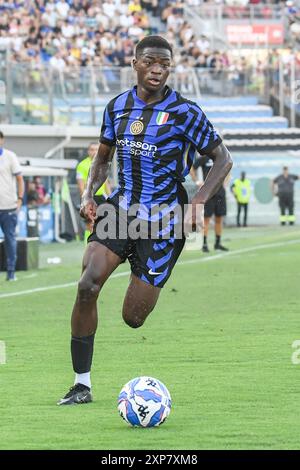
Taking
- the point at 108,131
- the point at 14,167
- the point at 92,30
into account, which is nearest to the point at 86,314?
the point at 108,131

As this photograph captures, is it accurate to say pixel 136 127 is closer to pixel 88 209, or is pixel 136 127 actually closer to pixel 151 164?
pixel 151 164

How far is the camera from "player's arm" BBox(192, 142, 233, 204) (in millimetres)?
9242

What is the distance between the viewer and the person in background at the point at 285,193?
134 feet

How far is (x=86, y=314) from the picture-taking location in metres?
9.00

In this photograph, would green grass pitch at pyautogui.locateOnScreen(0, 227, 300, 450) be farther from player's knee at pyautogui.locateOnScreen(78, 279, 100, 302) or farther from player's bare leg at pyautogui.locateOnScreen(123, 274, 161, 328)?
player's knee at pyautogui.locateOnScreen(78, 279, 100, 302)

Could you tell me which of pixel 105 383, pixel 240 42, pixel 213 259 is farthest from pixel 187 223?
pixel 240 42

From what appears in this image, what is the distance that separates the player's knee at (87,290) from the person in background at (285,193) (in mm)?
32090

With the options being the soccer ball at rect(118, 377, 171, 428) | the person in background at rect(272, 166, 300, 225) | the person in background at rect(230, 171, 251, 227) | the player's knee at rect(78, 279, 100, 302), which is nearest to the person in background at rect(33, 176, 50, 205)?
the person in background at rect(230, 171, 251, 227)

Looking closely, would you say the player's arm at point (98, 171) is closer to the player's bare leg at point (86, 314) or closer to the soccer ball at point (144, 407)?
the player's bare leg at point (86, 314)

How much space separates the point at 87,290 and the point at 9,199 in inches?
455

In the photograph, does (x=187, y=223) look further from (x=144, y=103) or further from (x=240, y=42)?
(x=240, y=42)

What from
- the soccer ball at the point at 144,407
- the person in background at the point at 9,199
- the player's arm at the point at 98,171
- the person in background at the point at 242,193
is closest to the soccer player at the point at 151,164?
the player's arm at the point at 98,171

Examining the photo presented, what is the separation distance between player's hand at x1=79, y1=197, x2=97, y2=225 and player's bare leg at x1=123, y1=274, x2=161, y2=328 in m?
0.51

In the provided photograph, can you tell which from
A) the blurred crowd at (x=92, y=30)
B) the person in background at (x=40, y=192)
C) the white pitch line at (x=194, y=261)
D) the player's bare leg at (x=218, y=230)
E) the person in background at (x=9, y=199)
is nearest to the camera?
the white pitch line at (x=194, y=261)
